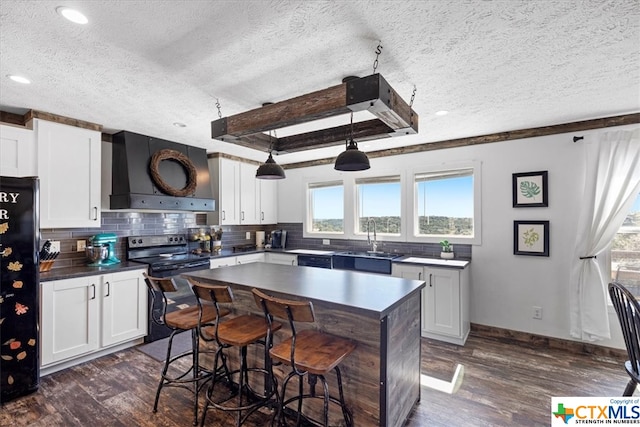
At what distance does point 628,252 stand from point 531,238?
805mm

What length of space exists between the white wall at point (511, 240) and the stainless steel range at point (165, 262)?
351cm

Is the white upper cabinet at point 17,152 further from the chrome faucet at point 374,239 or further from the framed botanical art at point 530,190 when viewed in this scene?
the framed botanical art at point 530,190

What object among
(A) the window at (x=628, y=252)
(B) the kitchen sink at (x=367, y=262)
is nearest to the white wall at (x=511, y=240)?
(A) the window at (x=628, y=252)

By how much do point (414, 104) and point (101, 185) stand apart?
3.54 metres

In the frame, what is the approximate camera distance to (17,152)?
2.74 metres

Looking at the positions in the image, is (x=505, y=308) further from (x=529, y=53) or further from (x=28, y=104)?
(x=28, y=104)

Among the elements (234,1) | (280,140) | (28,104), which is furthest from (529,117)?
(28,104)

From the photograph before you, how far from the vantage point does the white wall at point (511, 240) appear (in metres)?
3.28

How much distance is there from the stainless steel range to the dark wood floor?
444mm

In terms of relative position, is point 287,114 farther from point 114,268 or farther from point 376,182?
point 376,182

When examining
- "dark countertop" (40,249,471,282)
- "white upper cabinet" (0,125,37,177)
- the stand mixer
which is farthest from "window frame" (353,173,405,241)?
"white upper cabinet" (0,125,37,177)

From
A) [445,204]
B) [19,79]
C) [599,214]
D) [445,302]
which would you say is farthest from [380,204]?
[19,79]

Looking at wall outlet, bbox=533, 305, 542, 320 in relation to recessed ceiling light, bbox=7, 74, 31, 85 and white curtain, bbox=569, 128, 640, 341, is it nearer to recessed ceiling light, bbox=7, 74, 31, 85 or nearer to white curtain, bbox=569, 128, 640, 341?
white curtain, bbox=569, 128, 640, 341

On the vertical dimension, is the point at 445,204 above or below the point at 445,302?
above
